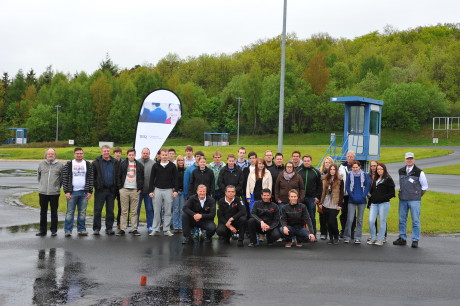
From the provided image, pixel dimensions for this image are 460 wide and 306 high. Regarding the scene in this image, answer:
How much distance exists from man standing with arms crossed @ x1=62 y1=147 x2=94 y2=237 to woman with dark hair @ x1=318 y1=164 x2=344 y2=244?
5.25 meters

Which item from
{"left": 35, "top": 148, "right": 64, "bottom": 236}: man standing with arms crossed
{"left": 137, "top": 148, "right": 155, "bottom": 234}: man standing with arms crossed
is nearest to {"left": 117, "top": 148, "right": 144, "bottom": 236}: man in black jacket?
{"left": 137, "top": 148, "right": 155, "bottom": 234}: man standing with arms crossed

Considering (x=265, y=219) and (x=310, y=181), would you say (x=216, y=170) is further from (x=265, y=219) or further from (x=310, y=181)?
(x=310, y=181)

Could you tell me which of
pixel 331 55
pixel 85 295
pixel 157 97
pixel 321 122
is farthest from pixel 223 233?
pixel 331 55

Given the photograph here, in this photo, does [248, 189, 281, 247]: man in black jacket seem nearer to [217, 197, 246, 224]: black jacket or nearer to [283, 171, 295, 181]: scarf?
[217, 197, 246, 224]: black jacket

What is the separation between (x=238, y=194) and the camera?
38.7 ft

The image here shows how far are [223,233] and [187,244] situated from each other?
0.81 meters

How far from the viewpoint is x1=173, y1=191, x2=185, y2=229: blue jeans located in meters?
12.4

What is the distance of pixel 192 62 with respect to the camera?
116750 millimetres

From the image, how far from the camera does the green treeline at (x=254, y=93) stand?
83125mm

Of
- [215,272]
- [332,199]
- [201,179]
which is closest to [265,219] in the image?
[332,199]

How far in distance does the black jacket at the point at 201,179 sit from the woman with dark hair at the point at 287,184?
1501mm

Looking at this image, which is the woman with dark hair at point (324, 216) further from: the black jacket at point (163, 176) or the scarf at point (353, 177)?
the black jacket at point (163, 176)

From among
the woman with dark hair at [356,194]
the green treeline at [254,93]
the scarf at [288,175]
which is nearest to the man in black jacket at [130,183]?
the scarf at [288,175]

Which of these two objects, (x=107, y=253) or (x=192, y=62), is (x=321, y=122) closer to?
(x=192, y=62)
